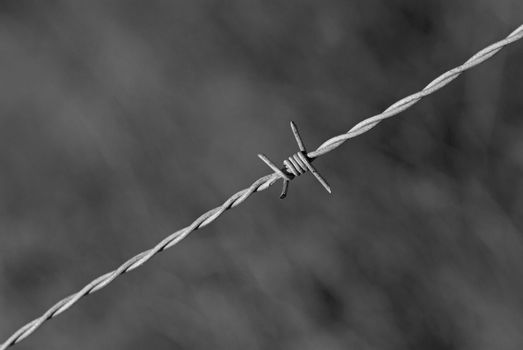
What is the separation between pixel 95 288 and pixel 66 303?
8cm

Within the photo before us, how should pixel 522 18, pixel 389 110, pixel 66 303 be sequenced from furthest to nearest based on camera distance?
pixel 522 18 → pixel 66 303 → pixel 389 110

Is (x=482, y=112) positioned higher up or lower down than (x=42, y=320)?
higher up

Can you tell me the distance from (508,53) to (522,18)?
0.20 meters

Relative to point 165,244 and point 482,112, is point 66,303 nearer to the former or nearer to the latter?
point 165,244

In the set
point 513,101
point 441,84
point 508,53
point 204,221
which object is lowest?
point 441,84

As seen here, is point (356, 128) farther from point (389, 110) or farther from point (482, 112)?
point (482, 112)

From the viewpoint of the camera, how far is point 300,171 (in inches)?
44.4

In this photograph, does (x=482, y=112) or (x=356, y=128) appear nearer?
(x=356, y=128)

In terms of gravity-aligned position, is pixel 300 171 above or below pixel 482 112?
below

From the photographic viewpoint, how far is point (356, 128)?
1.11 meters

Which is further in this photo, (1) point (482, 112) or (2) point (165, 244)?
(1) point (482, 112)

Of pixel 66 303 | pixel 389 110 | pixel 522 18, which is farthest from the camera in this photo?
pixel 522 18

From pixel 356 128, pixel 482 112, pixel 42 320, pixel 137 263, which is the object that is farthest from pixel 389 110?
pixel 482 112

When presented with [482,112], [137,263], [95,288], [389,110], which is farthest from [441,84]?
[482,112]
